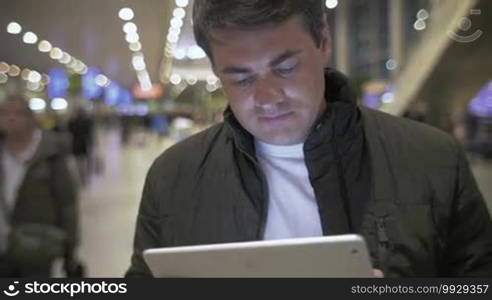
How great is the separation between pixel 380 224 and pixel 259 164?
26 cm

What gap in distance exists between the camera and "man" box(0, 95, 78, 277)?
7.04 ft

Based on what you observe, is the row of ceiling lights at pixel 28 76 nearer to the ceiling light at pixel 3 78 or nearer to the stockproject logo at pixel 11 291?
the ceiling light at pixel 3 78

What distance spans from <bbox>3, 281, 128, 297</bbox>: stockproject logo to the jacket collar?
1.20 feet

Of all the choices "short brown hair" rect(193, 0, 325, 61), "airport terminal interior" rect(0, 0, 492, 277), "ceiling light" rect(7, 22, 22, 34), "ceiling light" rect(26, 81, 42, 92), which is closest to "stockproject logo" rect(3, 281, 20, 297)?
"airport terminal interior" rect(0, 0, 492, 277)

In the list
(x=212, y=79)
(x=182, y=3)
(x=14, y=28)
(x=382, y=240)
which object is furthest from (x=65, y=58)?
(x=382, y=240)

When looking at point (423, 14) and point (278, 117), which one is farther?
point (423, 14)

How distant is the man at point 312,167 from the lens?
1022mm

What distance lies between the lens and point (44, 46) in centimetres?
205

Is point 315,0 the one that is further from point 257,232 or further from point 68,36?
point 68,36

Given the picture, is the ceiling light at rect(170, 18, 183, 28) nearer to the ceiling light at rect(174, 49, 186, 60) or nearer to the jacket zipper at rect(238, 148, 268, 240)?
the ceiling light at rect(174, 49, 186, 60)

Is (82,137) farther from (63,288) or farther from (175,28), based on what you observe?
(63,288)

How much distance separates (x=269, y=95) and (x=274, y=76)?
1.5 inches

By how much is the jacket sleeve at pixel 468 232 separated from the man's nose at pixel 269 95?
374 millimetres

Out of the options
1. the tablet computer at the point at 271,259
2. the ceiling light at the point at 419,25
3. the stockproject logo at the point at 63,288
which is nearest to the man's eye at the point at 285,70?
the tablet computer at the point at 271,259
